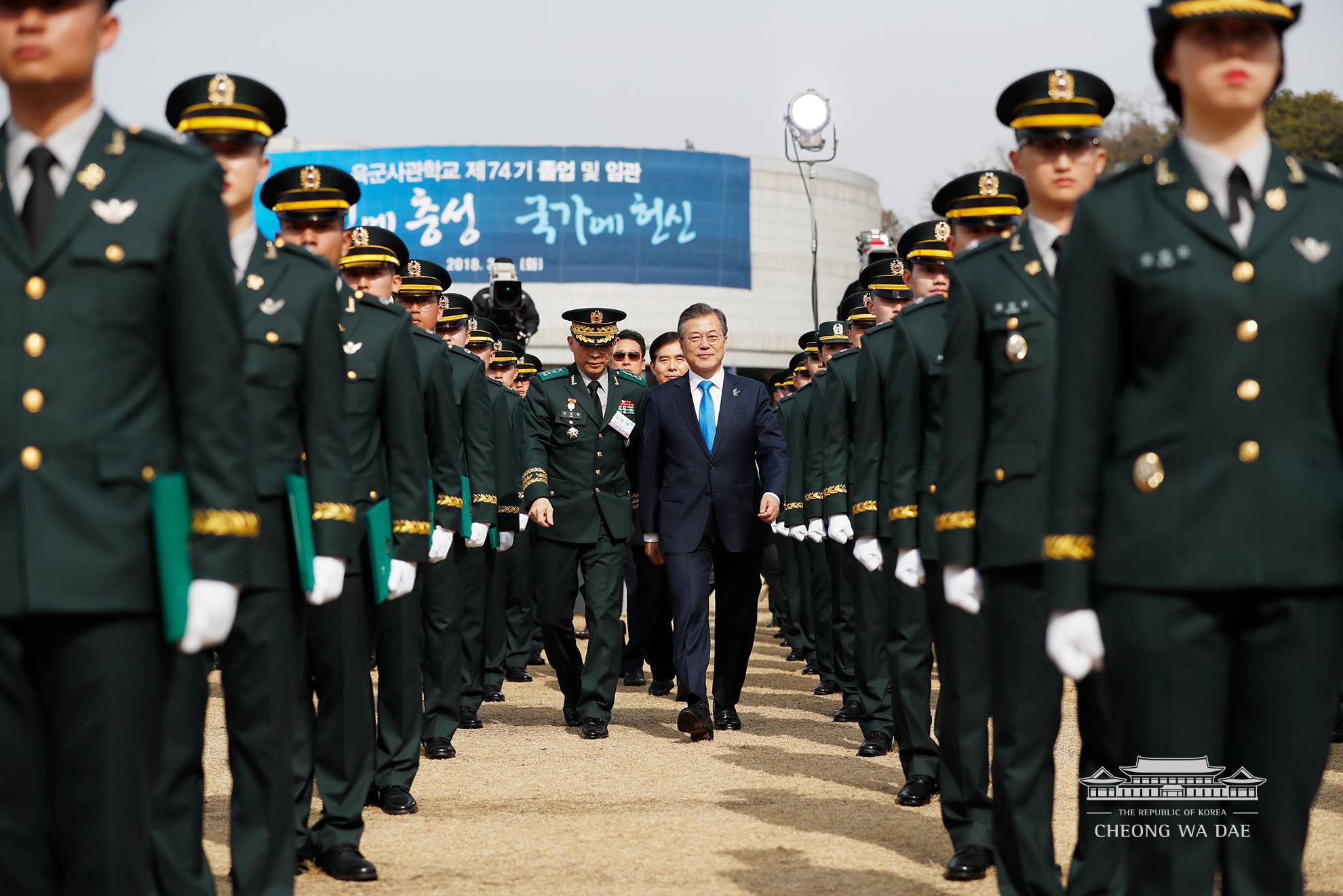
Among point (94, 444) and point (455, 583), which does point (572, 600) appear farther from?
point (94, 444)

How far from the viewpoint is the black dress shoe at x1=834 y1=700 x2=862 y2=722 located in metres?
12.4

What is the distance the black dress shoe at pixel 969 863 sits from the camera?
6680 millimetres

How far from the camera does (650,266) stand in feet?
166

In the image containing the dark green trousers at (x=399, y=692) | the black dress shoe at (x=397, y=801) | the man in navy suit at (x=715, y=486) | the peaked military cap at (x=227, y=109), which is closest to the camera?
the peaked military cap at (x=227, y=109)

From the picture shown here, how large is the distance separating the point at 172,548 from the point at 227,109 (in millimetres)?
3162

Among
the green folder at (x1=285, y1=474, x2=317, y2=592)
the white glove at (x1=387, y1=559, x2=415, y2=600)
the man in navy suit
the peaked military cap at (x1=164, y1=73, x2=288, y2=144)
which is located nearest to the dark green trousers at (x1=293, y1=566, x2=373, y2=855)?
the white glove at (x1=387, y1=559, x2=415, y2=600)

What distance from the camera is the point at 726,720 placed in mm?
11695

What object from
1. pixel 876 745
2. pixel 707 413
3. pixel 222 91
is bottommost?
pixel 876 745

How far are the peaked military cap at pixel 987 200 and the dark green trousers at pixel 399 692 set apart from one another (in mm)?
2787

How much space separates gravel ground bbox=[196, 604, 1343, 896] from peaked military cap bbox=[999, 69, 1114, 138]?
9.16ft

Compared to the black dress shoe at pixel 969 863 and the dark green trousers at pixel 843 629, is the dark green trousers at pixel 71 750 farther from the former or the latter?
the dark green trousers at pixel 843 629

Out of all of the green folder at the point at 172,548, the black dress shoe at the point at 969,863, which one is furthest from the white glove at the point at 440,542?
the green folder at the point at 172,548

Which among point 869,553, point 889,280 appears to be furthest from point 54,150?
point 889,280

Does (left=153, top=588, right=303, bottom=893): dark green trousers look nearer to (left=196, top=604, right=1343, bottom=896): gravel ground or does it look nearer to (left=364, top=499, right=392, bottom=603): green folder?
(left=196, top=604, right=1343, bottom=896): gravel ground
